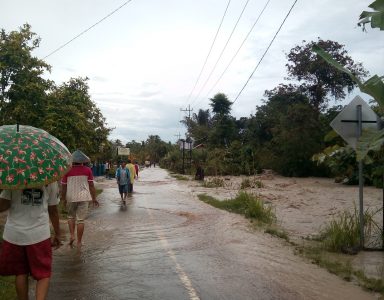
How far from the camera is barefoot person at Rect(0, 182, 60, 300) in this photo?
4.54 metres

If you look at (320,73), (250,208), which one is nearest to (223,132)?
(320,73)

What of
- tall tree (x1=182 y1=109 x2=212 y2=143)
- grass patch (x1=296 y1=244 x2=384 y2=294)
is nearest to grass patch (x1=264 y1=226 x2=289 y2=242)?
grass patch (x1=296 y1=244 x2=384 y2=294)

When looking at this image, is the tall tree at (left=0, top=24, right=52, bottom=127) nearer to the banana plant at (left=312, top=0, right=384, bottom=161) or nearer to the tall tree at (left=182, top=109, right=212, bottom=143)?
the banana plant at (left=312, top=0, right=384, bottom=161)

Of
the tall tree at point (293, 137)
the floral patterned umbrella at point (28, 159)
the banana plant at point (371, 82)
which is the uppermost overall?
the tall tree at point (293, 137)

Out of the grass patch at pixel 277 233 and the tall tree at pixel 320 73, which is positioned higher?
the tall tree at pixel 320 73

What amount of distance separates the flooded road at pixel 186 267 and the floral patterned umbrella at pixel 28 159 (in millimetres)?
2364

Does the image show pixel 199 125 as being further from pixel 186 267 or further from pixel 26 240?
pixel 26 240

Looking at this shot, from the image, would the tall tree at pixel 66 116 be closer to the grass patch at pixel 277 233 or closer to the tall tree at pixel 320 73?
the grass patch at pixel 277 233

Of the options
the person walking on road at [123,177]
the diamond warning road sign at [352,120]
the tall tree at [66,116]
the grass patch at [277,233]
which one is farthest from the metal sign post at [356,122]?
the person walking on road at [123,177]

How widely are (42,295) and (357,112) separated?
294 inches

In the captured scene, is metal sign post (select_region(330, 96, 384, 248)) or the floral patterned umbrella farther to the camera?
metal sign post (select_region(330, 96, 384, 248))

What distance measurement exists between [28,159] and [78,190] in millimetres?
5161

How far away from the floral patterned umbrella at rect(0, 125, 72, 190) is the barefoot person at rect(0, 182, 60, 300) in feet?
1.27

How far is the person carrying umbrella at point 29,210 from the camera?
440cm
